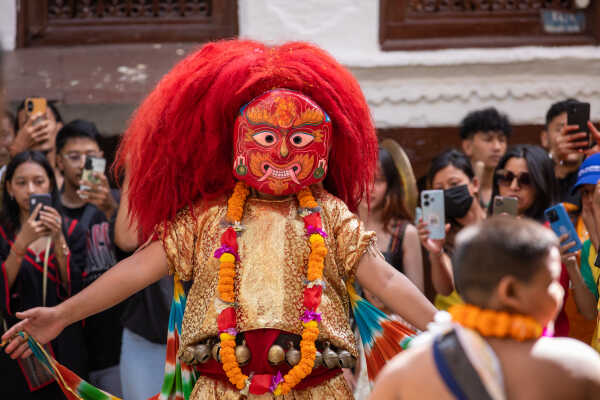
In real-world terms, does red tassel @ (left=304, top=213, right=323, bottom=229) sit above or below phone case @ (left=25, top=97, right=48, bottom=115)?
below

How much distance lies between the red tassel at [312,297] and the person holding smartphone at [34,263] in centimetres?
169

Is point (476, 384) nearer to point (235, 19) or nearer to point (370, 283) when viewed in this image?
point (370, 283)

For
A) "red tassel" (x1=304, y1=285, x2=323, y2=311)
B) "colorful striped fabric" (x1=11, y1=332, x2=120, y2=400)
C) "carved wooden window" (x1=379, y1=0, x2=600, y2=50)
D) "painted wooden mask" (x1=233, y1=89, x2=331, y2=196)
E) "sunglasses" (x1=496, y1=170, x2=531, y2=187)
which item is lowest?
"colorful striped fabric" (x1=11, y1=332, x2=120, y2=400)

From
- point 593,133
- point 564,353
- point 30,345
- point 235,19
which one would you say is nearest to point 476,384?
point 564,353

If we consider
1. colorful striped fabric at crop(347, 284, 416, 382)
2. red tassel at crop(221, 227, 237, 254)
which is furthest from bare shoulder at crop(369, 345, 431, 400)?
red tassel at crop(221, 227, 237, 254)

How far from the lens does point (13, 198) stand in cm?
441

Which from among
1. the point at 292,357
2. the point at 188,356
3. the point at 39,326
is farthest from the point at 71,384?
the point at 292,357

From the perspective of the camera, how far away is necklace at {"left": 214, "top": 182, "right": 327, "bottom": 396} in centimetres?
278

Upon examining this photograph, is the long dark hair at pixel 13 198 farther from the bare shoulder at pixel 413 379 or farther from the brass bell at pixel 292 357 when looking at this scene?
the bare shoulder at pixel 413 379

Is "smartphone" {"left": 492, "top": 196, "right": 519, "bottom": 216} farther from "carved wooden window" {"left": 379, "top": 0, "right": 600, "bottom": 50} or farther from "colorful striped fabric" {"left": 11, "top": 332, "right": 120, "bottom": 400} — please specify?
"carved wooden window" {"left": 379, "top": 0, "right": 600, "bottom": 50}

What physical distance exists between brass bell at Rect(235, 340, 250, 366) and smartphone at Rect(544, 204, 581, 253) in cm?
158

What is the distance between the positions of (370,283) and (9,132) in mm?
3009

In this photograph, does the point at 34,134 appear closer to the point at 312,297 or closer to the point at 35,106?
the point at 35,106

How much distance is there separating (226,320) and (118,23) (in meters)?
4.07
